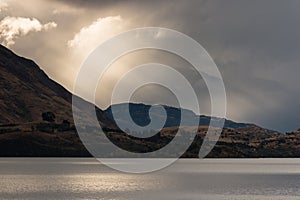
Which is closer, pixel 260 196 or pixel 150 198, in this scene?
pixel 150 198

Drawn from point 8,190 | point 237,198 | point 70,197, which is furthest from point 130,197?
point 8,190

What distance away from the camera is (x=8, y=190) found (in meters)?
167

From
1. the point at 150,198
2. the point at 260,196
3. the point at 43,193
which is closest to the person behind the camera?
the point at 150,198

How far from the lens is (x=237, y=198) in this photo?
145m

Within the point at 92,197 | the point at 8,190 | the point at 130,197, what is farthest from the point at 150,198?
the point at 8,190

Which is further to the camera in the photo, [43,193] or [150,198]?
[43,193]

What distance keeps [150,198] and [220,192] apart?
33.2 metres

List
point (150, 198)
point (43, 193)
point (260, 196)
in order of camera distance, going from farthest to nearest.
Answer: point (43, 193), point (260, 196), point (150, 198)

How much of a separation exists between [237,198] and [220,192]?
21.7 metres

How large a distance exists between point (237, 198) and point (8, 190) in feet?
247

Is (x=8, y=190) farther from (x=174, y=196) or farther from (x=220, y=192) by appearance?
(x=220, y=192)

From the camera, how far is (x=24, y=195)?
502 ft

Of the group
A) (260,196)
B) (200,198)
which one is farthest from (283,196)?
(200,198)

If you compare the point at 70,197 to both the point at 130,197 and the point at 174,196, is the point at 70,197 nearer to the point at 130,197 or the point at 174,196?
the point at 130,197
